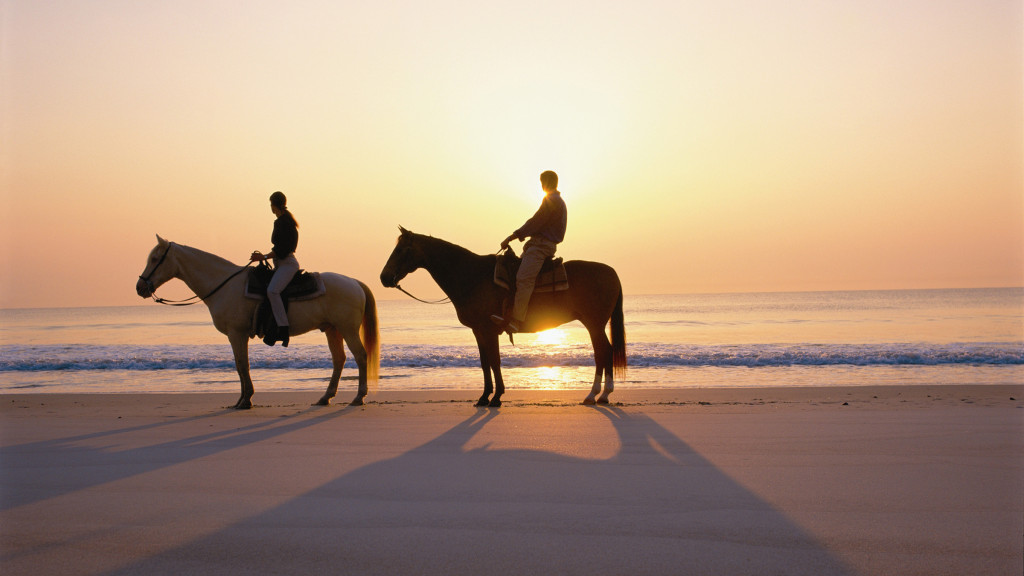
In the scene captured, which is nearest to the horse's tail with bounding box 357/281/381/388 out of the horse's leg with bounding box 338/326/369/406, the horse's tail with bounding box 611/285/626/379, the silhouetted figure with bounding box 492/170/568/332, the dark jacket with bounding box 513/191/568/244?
the horse's leg with bounding box 338/326/369/406

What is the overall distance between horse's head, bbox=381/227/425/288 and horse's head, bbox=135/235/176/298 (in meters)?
2.60

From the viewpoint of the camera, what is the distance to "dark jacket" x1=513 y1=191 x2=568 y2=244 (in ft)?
24.2

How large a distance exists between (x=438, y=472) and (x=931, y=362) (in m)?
14.3

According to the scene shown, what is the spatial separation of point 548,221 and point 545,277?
64 cm

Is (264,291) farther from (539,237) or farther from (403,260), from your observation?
(539,237)

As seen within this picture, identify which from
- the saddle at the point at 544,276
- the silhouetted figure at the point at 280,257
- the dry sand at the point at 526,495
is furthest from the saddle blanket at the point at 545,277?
the silhouetted figure at the point at 280,257

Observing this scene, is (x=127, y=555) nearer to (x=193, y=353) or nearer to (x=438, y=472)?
(x=438, y=472)

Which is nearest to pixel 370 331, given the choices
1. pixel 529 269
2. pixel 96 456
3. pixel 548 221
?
pixel 529 269

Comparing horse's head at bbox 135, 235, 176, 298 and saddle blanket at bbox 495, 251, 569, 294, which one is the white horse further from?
saddle blanket at bbox 495, 251, 569, 294

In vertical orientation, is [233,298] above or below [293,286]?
below

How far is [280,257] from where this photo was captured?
7.85m

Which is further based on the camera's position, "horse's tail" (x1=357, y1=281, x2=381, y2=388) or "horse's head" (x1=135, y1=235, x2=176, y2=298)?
"horse's tail" (x1=357, y1=281, x2=381, y2=388)

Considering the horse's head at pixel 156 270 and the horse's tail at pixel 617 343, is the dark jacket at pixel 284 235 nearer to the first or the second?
the horse's head at pixel 156 270

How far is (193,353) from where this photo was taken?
61.0 ft
